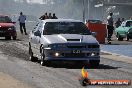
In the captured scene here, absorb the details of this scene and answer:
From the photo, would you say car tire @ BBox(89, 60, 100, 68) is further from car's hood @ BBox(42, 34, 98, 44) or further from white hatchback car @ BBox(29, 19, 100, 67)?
car's hood @ BBox(42, 34, 98, 44)

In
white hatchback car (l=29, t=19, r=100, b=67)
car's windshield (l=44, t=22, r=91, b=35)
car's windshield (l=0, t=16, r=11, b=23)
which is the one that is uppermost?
car's windshield (l=44, t=22, r=91, b=35)

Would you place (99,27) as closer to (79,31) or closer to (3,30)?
(3,30)

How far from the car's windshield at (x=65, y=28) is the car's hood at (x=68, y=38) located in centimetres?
45

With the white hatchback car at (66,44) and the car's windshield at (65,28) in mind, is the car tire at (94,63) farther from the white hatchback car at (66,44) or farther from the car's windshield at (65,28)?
the car's windshield at (65,28)

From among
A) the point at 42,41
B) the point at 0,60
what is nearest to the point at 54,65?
the point at 42,41

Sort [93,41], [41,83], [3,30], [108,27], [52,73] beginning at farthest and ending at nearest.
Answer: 1. [3,30]
2. [108,27]
3. [93,41]
4. [52,73]
5. [41,83]

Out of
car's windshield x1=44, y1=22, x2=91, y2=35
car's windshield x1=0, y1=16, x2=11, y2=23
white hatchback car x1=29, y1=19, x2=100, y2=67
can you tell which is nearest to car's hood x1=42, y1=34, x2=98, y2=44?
white hatchback car x1=29, y1=19, x2=100, y2=67

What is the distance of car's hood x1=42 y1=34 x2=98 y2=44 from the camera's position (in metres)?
14.3

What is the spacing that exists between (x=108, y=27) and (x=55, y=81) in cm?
1827

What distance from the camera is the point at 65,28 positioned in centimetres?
1552

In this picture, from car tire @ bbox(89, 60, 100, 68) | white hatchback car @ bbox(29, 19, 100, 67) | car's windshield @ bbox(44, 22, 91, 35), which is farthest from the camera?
car's windshield @ bbox(44, 22, 91, 35)

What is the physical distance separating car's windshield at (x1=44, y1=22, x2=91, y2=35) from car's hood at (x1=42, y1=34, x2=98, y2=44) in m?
0.45

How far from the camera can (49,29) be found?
1551cm

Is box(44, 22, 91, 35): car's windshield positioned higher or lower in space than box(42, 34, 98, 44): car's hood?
higher
